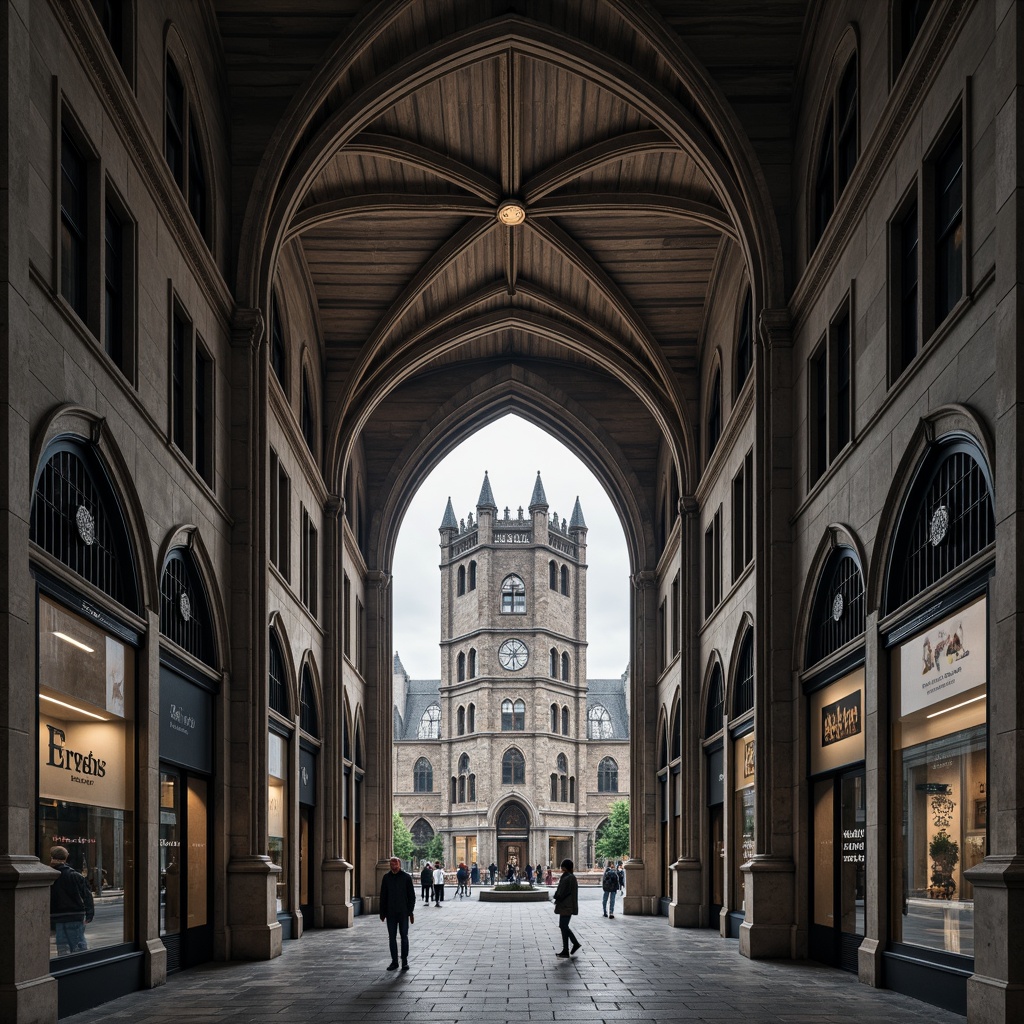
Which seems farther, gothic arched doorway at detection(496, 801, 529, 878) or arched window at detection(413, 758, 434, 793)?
arched window at detection(413, 758, 434, 793)

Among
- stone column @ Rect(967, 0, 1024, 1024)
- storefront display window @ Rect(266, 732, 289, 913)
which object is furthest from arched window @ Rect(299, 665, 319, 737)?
stone column @ Rect(967, 0, 1024, 1024)

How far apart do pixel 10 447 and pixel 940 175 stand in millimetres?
10202

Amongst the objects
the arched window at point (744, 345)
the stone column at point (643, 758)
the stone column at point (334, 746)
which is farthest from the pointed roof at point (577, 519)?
the arched window at point (744, 345)

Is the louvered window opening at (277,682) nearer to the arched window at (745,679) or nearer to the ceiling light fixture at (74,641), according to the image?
the arched window at (745,679)

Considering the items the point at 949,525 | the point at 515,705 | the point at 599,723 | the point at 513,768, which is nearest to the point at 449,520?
the point at 515,705

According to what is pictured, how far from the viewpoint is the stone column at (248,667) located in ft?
65.9

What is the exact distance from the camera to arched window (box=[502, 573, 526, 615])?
87.9m

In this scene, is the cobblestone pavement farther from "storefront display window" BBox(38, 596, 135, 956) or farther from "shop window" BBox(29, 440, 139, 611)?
"shop window" BBox(29, 440, 139, 611)

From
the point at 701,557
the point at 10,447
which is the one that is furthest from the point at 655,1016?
the point at 701,557

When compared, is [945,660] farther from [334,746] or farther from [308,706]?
[334,746]

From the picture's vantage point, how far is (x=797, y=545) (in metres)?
20.8

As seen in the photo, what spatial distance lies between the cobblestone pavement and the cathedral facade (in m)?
60.8

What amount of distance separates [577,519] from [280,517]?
66256mm

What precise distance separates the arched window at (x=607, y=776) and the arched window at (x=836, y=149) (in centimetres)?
7592
